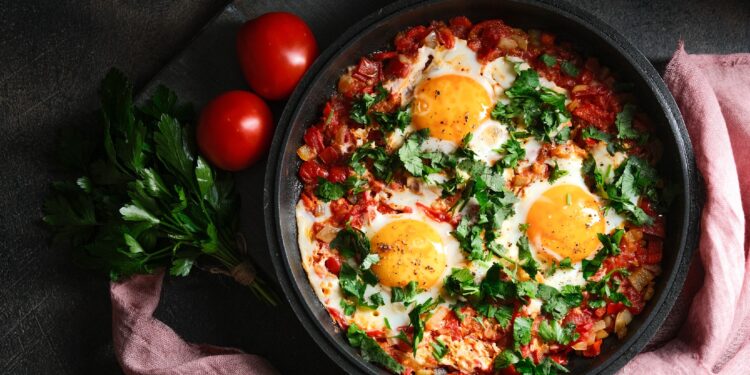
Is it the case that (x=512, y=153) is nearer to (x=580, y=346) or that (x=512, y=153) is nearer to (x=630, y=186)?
(x=630, y=186)

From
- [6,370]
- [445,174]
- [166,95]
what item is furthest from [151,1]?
[6,370]

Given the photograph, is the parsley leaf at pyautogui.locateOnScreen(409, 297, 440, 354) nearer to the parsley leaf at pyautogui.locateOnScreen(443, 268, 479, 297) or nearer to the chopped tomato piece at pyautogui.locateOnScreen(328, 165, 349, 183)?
the parsley leaf at pyautogui.locateOnScreen(443, 268, 479, 297)

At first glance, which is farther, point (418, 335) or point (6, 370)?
point (6, 370)

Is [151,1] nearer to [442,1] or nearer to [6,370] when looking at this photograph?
[442,1]

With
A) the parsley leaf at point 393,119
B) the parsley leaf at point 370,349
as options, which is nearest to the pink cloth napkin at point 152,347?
the parsley leaf at point 370,349

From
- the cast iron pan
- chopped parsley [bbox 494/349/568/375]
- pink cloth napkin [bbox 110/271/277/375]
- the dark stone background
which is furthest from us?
the dark stone background

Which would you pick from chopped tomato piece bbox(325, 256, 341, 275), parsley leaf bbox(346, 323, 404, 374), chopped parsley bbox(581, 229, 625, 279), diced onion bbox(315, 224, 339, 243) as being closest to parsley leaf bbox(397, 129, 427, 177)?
diced onion bbox(315, 224, 339, 243)
